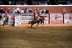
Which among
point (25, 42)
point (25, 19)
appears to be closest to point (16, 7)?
point (25, 19)

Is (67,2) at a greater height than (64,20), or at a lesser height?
greater

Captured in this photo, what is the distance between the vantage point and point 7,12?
19906 mm

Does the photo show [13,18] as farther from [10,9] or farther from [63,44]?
[63,44]

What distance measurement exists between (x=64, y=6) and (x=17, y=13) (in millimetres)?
4901

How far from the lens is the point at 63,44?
1140cm

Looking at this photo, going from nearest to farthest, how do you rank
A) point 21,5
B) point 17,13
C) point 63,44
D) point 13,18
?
point 63,44 < point 13,18 < point 17,13 < point 21,5

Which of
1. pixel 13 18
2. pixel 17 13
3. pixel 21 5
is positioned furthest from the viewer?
pixel 21 5

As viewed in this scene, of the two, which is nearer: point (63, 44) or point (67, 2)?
point (63, 44)

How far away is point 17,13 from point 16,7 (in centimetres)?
137

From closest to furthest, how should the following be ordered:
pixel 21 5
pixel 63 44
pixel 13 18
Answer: pixel 63 44, pixel 13 18, pixel 21 5

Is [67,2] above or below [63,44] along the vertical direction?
above

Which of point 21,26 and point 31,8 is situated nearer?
point 21,26

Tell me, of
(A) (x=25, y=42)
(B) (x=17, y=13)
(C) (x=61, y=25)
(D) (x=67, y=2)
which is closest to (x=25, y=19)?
(B) (x=17, y=13)

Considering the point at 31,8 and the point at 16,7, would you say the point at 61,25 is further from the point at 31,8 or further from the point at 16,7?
the point at 16,7
